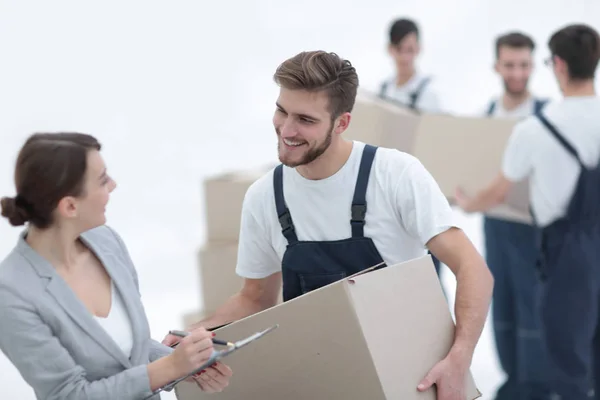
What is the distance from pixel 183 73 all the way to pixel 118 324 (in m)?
4.67

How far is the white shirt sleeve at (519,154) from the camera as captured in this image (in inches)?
130

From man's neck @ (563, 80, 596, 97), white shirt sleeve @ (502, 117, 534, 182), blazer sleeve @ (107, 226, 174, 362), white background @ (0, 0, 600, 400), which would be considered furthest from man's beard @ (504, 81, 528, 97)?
blazer sleeve @ (107, 226, 174, 362)

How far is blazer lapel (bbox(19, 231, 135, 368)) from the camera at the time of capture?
1.71 meters

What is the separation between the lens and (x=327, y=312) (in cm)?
178

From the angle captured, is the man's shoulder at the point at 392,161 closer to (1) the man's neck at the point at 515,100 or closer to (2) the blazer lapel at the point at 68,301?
(2) the blazer lapel at the point at 68,301

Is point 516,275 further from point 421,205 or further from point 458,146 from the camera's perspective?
point 421,205

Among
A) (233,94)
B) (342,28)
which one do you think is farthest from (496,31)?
(233,94)

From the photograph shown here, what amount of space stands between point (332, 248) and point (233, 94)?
4381 mm

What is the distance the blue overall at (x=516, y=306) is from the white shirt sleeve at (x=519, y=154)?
48 cm

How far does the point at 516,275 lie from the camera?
3873 mm

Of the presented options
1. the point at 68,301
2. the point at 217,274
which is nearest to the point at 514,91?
the point at 217,274

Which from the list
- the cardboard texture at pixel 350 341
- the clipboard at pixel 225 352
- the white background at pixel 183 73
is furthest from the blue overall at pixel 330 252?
the white background at pixel 183 73

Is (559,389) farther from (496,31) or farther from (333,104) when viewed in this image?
(496,31)

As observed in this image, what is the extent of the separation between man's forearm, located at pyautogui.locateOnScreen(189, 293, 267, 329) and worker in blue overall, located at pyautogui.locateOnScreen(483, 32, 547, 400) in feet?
5.94
